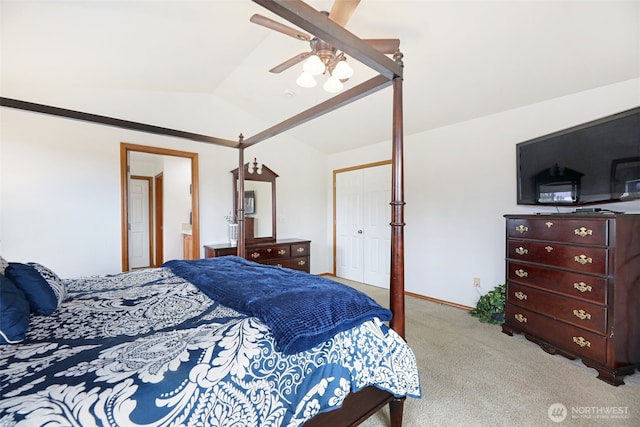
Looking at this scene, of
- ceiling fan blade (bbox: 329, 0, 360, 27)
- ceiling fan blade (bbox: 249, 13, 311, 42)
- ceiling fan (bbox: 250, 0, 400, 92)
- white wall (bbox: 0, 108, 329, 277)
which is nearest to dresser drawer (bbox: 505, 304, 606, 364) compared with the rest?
ceiling fan (bbox: 250, 0, 400, 92)

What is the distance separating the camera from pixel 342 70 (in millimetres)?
1875

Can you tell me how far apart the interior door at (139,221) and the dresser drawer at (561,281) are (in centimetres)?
626

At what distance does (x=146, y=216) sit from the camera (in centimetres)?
583

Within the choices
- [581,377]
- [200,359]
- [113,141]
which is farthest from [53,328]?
[581,377]

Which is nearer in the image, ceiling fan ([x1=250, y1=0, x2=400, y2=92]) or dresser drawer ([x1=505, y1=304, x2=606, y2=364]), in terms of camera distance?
ceiling fan ([x1=250, y1=0, x2=400, y2=92])

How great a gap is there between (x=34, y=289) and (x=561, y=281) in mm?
3374

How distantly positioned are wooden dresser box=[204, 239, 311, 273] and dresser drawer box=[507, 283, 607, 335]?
2.68 metres

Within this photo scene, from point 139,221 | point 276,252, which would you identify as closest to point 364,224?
point 276,252

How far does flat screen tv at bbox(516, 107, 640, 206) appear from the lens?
2.02m

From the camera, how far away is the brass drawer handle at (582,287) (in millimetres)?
2054

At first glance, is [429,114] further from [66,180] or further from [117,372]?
[66,180]

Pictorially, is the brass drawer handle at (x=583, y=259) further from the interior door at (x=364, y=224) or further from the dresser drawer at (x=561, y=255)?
the interior door at (x=364, y=224)

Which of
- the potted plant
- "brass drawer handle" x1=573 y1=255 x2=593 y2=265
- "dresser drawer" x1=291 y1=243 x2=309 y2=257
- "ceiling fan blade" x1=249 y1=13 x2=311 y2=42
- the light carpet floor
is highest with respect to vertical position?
"ceiling fan blade" x1=249 y1=13 x2=311 y2=42

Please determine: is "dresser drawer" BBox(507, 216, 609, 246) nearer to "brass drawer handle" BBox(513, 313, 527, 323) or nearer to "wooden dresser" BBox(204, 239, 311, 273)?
"brass drawer handle" BBox(513, 313, 527, 323)
